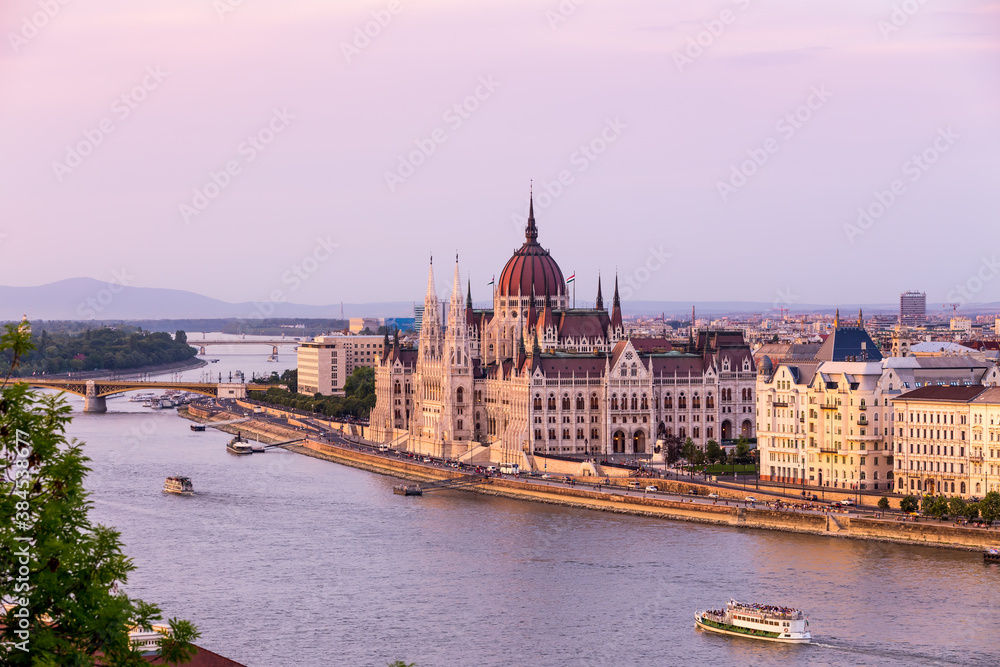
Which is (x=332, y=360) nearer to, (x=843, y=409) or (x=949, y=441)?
(x=843, y=409)

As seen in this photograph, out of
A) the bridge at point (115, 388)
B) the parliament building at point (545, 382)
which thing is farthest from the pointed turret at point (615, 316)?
the bridge at point (115, 388)

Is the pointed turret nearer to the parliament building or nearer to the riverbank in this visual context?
the parliament building

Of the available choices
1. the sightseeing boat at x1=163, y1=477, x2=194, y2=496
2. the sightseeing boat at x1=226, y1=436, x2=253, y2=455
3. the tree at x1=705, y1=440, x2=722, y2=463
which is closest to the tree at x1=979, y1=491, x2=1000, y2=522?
the tree at x1=705, y1=440, x2=722, y2=463

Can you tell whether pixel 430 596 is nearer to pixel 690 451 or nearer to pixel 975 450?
pixel 975 450

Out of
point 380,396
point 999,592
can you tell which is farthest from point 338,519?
point 380,396

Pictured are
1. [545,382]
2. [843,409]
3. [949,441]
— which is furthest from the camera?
[545,382]

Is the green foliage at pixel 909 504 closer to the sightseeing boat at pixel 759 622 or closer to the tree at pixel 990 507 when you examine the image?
the tree at pixel 990 507

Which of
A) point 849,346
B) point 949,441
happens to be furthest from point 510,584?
point 849,346
